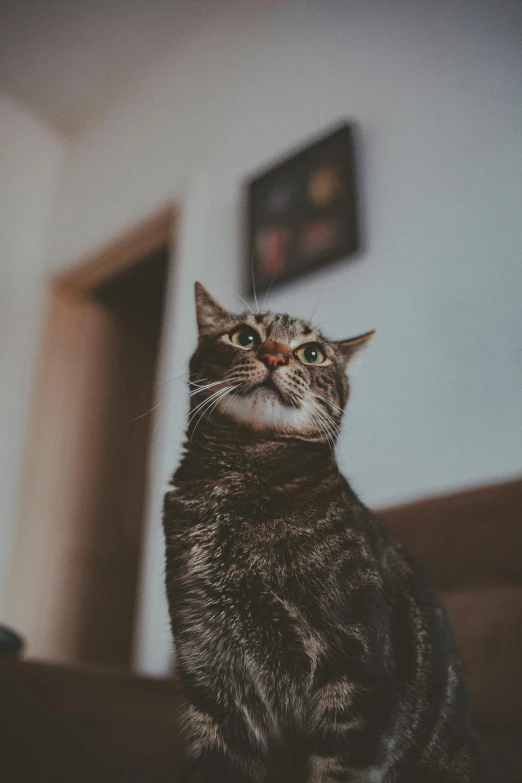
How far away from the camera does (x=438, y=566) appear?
895mm

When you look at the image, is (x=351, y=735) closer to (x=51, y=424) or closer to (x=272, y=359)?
(x=272, y=359)

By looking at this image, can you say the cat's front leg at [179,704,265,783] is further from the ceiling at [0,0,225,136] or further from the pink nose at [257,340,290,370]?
the ceiling at [0,0,225,136]

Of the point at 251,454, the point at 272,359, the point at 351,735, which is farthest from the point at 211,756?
the point at 272,359

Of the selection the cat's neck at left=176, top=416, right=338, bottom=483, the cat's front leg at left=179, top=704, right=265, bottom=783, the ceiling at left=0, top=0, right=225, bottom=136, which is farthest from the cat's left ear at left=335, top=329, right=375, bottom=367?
the ceiling at left=0, top=0, right=225, bottom=136

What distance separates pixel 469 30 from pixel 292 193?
1.02 ft

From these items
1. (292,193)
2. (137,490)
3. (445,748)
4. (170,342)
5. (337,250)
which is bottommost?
(445,748)

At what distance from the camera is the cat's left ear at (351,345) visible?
609mm

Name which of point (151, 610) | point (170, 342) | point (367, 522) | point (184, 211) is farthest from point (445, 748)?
point (184, 211)

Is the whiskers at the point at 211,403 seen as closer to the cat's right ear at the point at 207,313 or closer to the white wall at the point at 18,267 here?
the cat's right ear at the point at 207,313

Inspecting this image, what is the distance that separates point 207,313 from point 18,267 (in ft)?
2.10

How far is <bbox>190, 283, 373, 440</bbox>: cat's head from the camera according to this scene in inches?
23.2

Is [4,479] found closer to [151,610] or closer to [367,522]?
[151,610]

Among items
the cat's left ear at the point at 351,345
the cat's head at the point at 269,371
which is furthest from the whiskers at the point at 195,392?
the cat's left ear at the point at 351,345

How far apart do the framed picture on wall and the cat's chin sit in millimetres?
233
